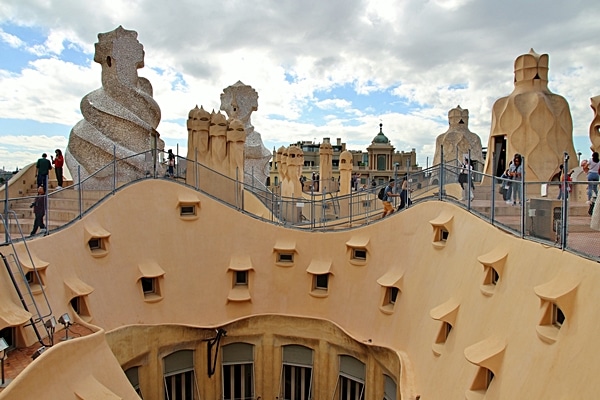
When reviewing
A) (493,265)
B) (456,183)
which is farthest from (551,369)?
(456,183)

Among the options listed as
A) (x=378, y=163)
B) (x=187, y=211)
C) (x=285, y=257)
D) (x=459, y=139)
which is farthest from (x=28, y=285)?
(x=378, y=163)

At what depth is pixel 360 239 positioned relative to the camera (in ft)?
49.4

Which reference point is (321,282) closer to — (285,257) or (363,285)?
(285,257)

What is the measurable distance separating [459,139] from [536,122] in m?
11.2

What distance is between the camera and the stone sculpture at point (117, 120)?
56.0ft

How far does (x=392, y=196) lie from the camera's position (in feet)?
47.6

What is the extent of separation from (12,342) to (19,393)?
2405 millimetres

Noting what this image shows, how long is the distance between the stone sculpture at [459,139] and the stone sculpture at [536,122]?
10.2 m

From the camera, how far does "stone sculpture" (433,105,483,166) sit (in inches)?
1213

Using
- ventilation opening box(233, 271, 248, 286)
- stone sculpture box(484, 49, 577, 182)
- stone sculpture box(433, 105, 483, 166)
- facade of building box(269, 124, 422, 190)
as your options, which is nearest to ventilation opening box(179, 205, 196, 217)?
ventilation opening box(233, 271, 248, 286)

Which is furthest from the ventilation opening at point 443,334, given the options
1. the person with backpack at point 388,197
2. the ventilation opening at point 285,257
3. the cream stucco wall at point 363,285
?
the ventilation opening at point 285,257

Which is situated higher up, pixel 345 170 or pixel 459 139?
pixel 459 139

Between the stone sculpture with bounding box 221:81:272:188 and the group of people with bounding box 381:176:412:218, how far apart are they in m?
15.7

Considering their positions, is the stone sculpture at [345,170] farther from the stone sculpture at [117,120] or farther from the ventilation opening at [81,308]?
the ventilation opening at [81,308]
